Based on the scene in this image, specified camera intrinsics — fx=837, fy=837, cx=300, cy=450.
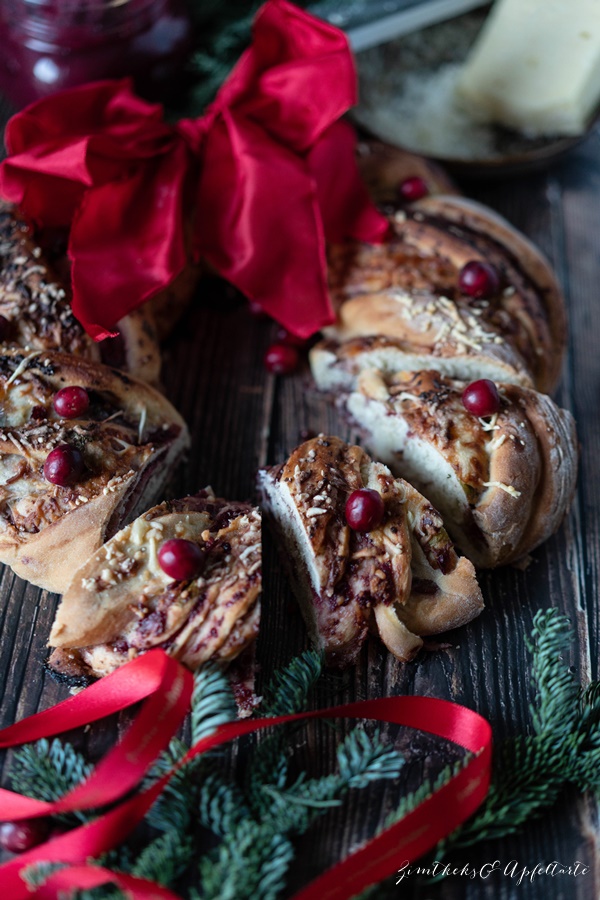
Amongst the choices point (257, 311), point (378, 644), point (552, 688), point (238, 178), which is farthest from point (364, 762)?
point (238, 178)

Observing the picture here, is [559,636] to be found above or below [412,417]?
below

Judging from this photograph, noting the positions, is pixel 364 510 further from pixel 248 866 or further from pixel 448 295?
pixel 448 295

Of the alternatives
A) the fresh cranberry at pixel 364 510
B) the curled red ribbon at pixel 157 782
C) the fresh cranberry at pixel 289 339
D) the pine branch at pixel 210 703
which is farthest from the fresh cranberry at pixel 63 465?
the fresh cranberry at pixel 289 339

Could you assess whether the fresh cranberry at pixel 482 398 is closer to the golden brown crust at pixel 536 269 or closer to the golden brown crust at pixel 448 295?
the golden brown crust at pixel 448 295

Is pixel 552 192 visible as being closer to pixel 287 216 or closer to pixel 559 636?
pixel 287 216

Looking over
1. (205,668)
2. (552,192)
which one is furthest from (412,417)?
(552,192)

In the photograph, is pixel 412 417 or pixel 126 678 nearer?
pixel 126 678
